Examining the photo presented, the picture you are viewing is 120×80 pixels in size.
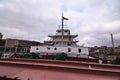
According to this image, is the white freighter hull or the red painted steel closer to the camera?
the red painted steel

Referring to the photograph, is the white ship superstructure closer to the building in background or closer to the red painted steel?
the building in background

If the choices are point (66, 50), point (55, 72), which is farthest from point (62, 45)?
point (55, 72)

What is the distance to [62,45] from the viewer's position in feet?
71.4

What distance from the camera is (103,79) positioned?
2.48 metres

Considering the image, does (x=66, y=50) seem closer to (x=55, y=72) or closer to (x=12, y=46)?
(x=55, y=72)

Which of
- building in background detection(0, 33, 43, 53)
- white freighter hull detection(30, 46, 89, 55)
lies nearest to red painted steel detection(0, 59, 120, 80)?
white freighter hull detection(30, 46, 89, 55)

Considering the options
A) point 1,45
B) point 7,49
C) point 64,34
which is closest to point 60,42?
point 64,34

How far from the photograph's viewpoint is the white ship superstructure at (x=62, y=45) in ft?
65.8

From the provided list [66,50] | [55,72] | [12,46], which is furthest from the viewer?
[12,46]

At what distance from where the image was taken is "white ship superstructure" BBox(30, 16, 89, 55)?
790 inches

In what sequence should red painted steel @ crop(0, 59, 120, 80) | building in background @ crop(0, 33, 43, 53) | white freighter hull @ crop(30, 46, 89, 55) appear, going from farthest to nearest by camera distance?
building in background @ crop(0, 33, 43, 53)
white freighter hull @ crop(30, 46, 89, 55)
red painted steel @ crop(0, 59, 120, 80)

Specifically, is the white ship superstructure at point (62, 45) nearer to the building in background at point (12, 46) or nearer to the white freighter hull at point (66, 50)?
the white freighter hull at point (66, 50)

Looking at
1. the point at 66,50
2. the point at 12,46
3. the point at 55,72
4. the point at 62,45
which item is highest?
the point at 12,46

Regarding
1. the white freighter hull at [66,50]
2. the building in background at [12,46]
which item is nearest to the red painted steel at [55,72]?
the white freighter hull at [66,50]
